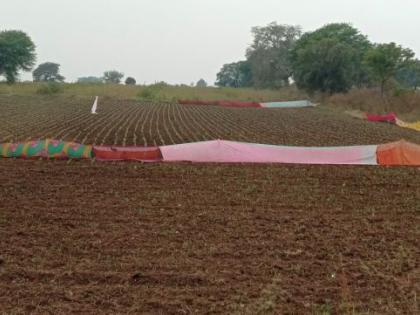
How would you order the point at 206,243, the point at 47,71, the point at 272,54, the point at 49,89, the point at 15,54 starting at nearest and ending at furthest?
the point at 206,243 → the point at 49,89 → the point at 15,54 → the point at 272,54 → the point at 47,71

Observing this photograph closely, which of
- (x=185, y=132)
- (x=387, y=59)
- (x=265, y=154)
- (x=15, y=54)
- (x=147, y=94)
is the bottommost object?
(x=265, y=154)

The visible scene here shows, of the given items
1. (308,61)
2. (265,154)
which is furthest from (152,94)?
(265,154)

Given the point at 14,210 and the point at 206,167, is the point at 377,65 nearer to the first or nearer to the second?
the point at 206,167

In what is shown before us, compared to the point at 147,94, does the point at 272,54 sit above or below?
above

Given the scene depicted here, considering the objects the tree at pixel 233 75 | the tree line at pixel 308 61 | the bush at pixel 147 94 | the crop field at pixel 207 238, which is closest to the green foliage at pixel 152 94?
the bush at pixel 147 94

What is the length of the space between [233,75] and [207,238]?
11640 cm

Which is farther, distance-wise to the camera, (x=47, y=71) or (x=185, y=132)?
(x=47, y=71)

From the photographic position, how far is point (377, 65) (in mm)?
40781

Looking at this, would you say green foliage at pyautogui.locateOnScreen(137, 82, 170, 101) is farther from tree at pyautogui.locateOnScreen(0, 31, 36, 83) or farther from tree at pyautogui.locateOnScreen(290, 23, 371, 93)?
tree at pyautogui.locateOnScreen(0, 31, 36, 83)

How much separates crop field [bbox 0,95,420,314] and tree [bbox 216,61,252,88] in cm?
10150

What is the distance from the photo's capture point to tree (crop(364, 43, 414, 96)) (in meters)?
40.2

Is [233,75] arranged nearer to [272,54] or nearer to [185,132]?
[272,54]

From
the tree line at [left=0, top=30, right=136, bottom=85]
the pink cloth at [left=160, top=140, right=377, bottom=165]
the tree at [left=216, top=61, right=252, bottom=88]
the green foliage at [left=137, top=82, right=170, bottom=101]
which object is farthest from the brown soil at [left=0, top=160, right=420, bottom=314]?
the tree at [left=216, top=61, right=252, bottom=88]

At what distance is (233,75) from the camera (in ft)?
399
